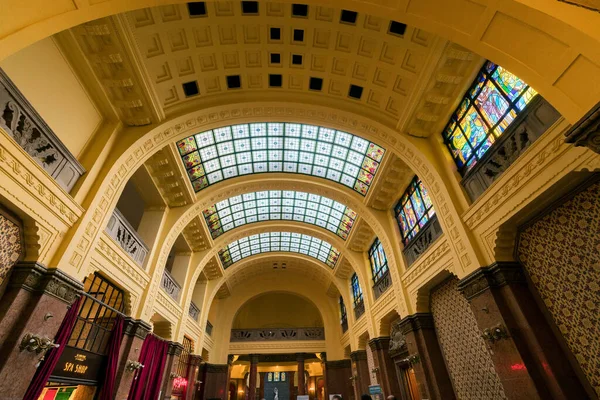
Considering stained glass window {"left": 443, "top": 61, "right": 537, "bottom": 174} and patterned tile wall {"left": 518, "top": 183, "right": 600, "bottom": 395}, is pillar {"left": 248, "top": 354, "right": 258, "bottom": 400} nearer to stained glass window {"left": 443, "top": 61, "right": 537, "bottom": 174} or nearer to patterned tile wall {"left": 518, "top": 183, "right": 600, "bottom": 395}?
patterned tile wall {"left": 518, "top": 183, "right": 600, "bottom": 395}

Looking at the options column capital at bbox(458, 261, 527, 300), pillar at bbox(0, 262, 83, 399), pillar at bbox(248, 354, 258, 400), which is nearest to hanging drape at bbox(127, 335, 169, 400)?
pillar at bbox(0, 262, 83, 399)

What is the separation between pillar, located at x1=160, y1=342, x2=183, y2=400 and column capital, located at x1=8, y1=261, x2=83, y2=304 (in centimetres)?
784

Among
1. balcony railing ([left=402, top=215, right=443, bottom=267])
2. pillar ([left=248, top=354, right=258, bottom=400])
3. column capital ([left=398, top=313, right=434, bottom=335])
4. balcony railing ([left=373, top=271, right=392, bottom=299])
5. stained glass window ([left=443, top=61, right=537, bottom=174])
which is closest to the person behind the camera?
stained glass window ([left=443, top=61, right=537, bottom=174])

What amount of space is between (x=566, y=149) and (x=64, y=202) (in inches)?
420

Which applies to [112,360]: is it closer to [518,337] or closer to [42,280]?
[42,280]

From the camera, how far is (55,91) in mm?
7270

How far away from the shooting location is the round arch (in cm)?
385

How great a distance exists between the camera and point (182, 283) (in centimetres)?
1529

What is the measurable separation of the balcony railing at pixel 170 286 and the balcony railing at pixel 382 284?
33.2 ft

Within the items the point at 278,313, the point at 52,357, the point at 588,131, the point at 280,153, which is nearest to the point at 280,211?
the point at 280,153

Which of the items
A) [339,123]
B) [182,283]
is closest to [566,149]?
[339,123]

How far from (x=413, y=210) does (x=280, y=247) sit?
13015 mm

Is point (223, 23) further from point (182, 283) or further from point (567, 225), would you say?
point (182, 283)

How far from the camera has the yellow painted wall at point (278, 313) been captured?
26.4 meters
